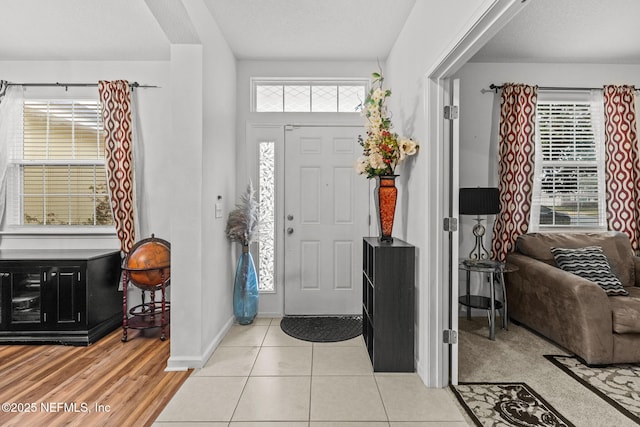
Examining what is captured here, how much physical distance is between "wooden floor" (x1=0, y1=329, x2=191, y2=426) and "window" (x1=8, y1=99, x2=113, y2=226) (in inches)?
55.5

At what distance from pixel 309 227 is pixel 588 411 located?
2717 millimetres

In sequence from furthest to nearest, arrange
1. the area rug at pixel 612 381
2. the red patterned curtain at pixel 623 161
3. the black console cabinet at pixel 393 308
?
the red patterned curtain at pixel 623 161, the black console cabinet at pixel 393 308, the area rug at pixel 612 381

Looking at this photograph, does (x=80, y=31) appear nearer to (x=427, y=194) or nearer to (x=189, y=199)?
(x=189, y=199)

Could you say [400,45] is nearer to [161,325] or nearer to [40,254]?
[161,325]

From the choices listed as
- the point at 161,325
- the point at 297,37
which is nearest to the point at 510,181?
the point at 297,37

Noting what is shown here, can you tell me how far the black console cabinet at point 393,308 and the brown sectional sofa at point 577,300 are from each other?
1.36m

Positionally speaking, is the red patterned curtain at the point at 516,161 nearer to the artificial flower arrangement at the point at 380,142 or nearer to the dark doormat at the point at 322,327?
the artificial flower arrangement at the point at 380,142

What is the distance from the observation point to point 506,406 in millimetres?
2145

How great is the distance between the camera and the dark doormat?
3.30 m

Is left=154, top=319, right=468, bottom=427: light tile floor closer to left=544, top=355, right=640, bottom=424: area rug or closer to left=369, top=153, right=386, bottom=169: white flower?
left=544, top=355, right=640, bottom=424: area rug

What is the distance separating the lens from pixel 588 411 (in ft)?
6.89

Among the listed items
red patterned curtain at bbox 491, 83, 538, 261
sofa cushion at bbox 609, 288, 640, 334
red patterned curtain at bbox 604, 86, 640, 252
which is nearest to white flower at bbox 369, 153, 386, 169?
Result: red patterned curtain at bbox 491, 83, 538, 261

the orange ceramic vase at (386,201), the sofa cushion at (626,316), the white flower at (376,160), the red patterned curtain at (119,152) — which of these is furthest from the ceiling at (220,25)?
the sofa cushion at (626,316)

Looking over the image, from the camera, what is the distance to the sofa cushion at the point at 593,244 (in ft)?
11.0
